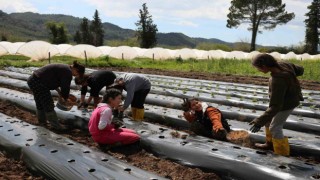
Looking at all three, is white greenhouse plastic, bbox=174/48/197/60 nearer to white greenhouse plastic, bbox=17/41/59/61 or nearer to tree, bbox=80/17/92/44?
white greenhouse plastic, bbox=17/41/59/61

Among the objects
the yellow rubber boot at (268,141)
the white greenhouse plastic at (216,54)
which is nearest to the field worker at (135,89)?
the yellow rubber boot at (268,141)

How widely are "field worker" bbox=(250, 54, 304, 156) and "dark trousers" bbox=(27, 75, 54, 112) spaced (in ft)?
10.5

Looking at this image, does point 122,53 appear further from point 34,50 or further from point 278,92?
point 278,92

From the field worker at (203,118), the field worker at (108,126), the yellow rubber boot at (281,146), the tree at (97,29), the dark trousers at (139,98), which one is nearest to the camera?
the yellow rubber boot at (281,146)

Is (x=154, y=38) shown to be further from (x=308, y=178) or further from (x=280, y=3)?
(x=308, y=178)

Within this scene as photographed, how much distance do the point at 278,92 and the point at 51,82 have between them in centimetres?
334

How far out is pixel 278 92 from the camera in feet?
11.9

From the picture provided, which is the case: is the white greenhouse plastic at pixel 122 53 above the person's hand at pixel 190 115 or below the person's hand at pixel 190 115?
above

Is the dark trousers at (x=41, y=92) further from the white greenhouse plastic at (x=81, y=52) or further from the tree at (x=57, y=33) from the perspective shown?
the tree at (x=57, y=33)

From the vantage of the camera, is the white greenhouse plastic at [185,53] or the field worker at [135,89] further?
the white greenhouse plastic at [185,53]

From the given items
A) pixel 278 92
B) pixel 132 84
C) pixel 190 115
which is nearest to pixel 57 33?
pixel 132 84

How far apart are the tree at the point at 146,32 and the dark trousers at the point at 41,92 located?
43.6 meters

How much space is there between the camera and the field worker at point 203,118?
4.71m

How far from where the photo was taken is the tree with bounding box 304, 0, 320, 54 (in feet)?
162
